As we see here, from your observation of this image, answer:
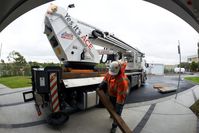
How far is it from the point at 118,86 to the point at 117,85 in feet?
0.34

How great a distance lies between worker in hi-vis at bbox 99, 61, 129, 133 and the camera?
407cm

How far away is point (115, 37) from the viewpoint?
320 inches

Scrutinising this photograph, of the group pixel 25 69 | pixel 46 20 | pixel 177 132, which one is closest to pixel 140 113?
pixel 177 132

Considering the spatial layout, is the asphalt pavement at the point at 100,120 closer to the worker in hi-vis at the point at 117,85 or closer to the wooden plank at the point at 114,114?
the wooden plank at the point at 114,114

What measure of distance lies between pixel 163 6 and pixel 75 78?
10.4 ft

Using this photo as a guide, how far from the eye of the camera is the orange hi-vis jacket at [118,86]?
13.3 ft

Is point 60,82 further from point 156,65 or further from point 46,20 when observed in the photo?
point 156,65

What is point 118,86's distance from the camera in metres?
4.11

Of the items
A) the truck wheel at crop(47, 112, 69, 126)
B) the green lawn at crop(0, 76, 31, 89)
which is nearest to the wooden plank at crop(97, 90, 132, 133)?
the truck wheel at crop(47, 112, 69, 126)

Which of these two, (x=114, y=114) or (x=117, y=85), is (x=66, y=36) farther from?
(x=114, y=114)

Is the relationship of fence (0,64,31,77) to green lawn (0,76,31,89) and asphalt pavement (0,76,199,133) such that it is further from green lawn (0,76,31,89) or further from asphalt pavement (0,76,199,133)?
asphalt pavement (0,76,199,133)

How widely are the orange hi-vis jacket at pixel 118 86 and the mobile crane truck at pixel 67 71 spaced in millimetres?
936

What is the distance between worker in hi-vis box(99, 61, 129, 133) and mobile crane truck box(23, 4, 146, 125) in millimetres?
910

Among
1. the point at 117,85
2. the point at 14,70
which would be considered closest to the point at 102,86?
the point at 117,85
